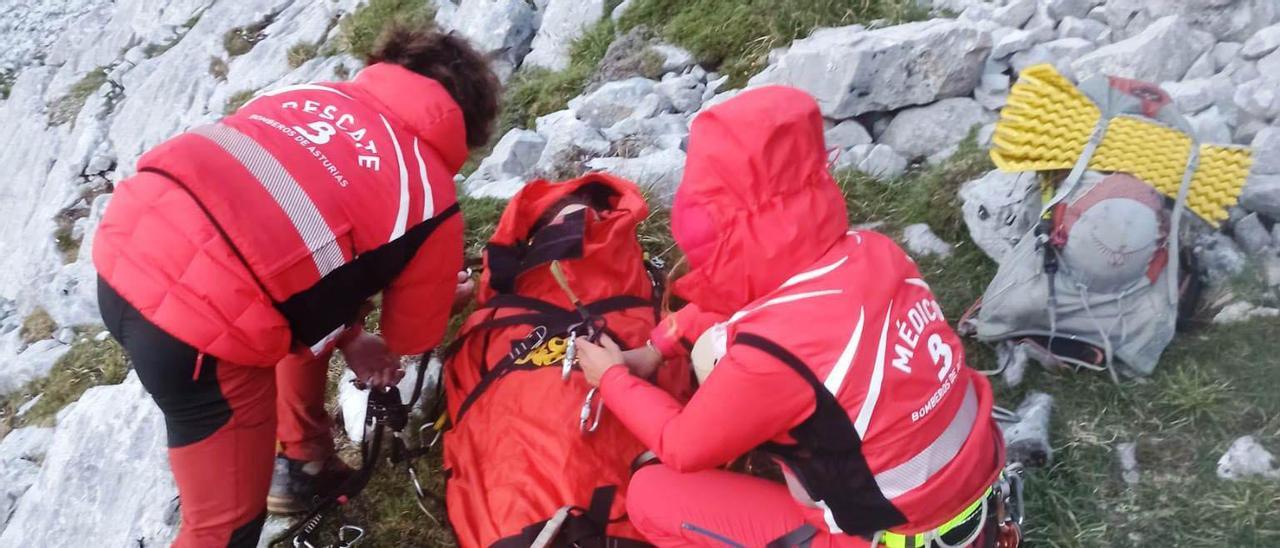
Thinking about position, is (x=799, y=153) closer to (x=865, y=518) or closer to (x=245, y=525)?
(x=865, y=518)

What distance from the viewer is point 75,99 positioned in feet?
41.4

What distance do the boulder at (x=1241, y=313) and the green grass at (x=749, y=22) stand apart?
297 centimetres

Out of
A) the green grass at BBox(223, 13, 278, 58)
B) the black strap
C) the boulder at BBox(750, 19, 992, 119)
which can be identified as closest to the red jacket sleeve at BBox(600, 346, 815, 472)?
the black strap

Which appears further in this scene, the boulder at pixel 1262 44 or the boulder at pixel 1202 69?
the boulder at pixel 1202 69

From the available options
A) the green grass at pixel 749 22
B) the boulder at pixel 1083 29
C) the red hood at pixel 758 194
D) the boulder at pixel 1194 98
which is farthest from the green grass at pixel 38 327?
the boulder at pixel 1194 98

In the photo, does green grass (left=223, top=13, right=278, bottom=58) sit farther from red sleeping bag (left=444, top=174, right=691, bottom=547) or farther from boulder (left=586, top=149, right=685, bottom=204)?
red sleeping bag (left=444, top=174, right=691, bottom=547)

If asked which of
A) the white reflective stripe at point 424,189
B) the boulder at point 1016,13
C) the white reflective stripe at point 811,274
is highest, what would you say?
the white reflective stripe at point 424,189

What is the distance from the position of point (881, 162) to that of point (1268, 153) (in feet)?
6.13

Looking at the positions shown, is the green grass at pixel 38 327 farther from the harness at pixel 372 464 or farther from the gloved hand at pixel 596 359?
the gloved hand at pixel 596 359

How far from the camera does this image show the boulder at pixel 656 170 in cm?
527

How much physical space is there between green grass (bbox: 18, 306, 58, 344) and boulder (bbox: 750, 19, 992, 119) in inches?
266

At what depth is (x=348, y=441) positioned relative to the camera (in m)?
4.34

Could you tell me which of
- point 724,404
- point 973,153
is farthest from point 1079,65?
point 724,404

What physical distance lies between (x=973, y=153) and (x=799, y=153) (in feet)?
9.46
